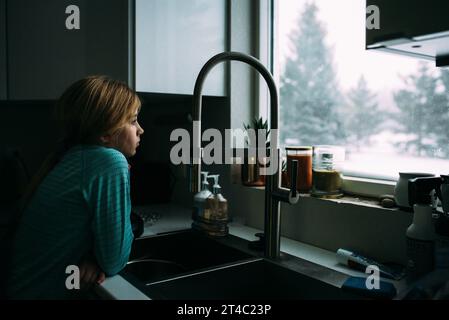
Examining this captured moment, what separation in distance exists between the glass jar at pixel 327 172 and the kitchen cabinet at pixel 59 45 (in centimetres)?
70

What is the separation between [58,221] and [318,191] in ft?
2.51

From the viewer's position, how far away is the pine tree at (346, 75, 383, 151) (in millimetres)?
1367

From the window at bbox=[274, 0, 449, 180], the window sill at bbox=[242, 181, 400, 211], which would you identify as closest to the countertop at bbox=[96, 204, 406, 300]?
the window sill at bbox=[242, 181, 400, 211]

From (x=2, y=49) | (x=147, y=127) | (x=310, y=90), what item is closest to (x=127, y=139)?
(x=310, y=90)

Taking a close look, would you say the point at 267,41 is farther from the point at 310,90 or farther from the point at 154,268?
the point at 154,268

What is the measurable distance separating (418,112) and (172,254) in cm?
91

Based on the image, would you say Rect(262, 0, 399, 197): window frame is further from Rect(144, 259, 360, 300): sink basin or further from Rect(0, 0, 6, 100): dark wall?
Rect(0, 0, 6, 100): dark wall

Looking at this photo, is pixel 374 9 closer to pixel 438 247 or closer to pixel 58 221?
pixel 438 247

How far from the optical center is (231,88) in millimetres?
1641

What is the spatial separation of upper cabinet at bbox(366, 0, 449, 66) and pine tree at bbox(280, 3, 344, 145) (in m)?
0.65

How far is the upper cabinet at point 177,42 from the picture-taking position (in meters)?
1.45

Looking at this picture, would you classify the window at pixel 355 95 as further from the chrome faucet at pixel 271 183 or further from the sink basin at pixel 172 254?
the sink basin at pixel 172 254

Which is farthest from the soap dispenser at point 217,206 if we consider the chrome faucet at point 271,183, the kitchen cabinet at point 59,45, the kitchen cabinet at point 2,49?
the kitchen cabinet at point 2,49
